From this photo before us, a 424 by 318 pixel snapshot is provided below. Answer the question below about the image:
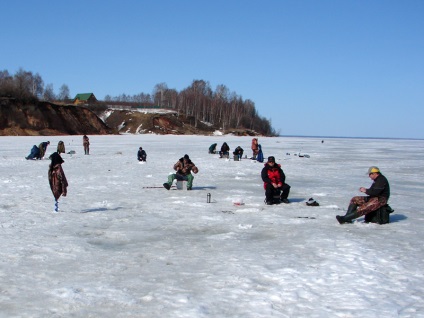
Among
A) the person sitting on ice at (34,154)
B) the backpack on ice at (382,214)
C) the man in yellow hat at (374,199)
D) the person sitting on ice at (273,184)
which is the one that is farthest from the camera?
the person sitting on ice at (34,154)

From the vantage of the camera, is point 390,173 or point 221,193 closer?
point 221,193

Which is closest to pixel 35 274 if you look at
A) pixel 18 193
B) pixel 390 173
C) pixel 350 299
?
pixel 350 299

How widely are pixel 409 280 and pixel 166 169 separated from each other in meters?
17.0

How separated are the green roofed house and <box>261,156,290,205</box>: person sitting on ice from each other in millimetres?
134970

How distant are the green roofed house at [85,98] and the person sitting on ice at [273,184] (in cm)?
13497

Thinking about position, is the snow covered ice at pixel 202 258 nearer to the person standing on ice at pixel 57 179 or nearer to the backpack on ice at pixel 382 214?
the backpack on ice at pixel 382 214

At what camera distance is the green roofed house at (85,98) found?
5571 inches

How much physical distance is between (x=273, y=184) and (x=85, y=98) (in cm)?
14036

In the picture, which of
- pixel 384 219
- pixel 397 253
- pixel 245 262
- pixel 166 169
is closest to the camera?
pixel 245 262

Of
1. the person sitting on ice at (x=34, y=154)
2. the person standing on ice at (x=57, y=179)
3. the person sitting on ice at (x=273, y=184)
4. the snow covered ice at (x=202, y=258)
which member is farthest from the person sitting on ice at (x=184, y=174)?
the person sitting on ice at (x=34, y=154)

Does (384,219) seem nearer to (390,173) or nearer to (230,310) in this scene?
(230,310)

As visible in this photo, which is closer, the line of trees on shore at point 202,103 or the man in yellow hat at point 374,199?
the man in yellow hat at point 374,199

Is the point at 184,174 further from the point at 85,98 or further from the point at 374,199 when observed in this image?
the point at 85,98

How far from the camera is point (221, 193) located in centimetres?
1441
